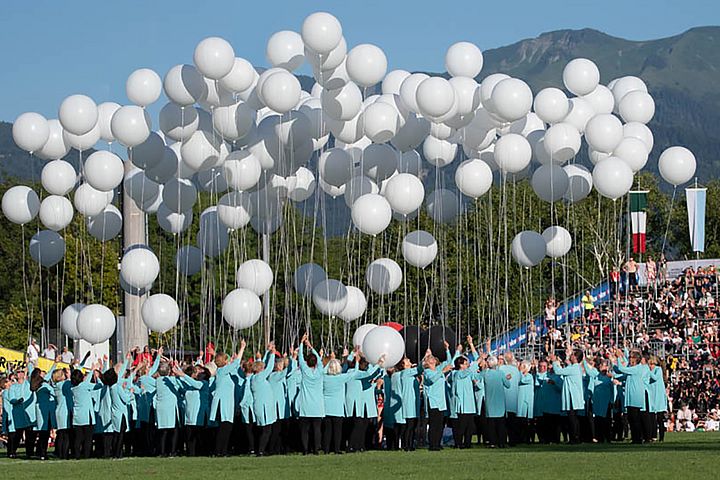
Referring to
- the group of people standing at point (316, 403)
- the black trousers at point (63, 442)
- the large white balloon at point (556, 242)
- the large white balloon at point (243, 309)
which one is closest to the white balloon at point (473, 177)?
the large white balloon at point (556, 242)

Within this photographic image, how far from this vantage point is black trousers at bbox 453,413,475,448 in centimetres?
1791

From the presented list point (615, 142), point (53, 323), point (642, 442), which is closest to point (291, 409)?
point (642, 442)

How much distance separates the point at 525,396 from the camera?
18.7m

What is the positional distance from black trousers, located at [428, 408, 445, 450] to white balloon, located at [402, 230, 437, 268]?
5.13 metres

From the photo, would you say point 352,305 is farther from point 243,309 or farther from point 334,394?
point 334,394

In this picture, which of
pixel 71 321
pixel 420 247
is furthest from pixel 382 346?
pixel 71 321

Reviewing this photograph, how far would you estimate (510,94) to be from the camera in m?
20.6

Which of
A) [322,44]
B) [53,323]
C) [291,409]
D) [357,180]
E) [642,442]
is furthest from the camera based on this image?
[53,323]

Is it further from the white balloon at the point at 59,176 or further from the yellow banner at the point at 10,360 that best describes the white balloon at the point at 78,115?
the yellow banner at the point at 10,360

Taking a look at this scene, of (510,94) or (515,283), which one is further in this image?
(515,283)

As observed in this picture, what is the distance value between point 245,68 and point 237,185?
5.96 ft

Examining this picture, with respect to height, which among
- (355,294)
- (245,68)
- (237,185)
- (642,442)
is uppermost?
(245,68)

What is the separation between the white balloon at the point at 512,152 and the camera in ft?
70.5

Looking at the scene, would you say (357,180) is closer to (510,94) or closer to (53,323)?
(510,94)
